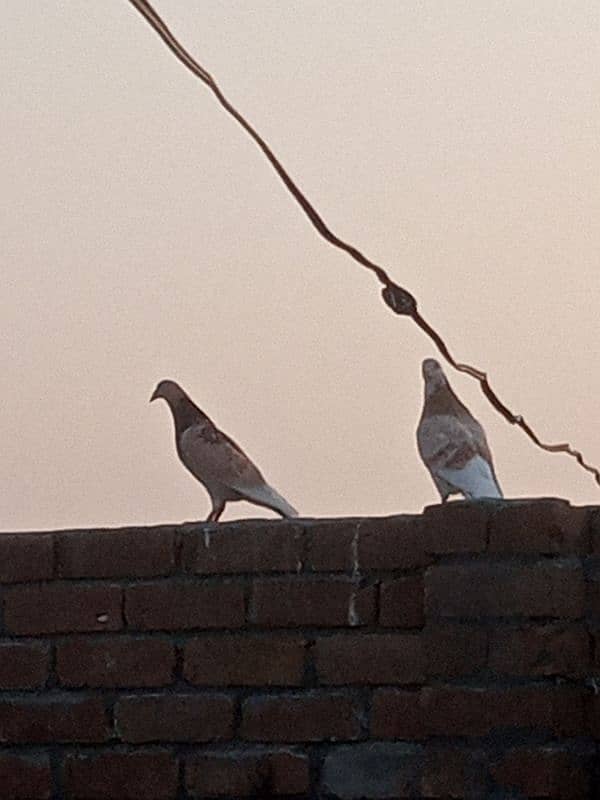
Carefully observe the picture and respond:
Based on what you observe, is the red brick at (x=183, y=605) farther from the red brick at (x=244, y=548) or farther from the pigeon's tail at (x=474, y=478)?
the pigeon's tail at (x=474, y=478)

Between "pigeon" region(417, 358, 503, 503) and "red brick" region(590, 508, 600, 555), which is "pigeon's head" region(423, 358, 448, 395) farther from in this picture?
"red brick" region(590, 508, 600, 555)

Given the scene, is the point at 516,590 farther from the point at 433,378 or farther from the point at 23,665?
the point at 433,378

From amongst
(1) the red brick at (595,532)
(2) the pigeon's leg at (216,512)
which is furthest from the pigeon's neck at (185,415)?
(1) the red brick at (595,532)

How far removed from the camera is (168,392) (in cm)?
530

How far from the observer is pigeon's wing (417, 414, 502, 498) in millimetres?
4320

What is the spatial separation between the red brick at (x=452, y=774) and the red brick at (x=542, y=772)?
4 centimetres

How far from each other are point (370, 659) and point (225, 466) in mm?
1147

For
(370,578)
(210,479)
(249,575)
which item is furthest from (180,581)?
(210,479)

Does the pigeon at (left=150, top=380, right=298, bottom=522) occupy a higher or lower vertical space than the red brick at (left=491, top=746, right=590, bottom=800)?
higher

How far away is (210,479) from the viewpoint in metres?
4.67

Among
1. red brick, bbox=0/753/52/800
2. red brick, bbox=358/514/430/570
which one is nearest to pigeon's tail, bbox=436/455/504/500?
red brick, bbox=358/514/430/570

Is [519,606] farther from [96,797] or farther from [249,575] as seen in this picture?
[96,797]

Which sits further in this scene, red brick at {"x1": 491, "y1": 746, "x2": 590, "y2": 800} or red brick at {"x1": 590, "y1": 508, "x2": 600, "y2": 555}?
red brick at {"x1": 590, "y1": 508, "x2": 600, "y2": 555}

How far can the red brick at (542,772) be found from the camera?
340 cm
